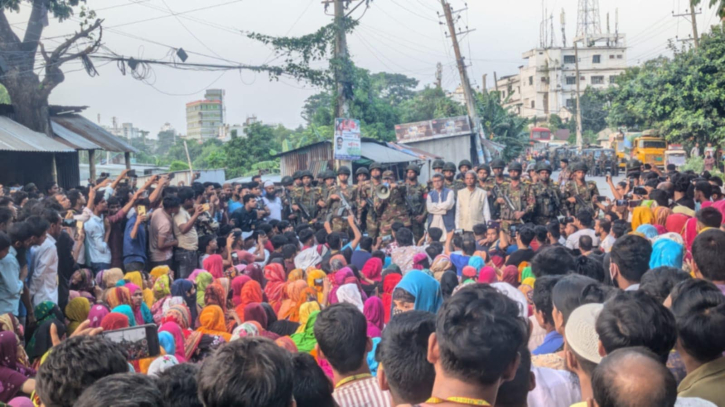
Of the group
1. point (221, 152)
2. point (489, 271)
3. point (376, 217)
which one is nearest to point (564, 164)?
point (376, 217)

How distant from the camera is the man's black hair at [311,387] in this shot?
9.18ft

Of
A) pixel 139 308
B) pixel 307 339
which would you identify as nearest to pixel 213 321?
pixel 307 339

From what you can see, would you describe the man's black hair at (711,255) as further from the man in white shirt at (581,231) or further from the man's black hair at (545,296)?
the man in white shirt at (581,231)

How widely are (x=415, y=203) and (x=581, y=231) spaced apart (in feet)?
12.3

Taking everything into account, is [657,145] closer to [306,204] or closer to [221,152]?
[221,152]

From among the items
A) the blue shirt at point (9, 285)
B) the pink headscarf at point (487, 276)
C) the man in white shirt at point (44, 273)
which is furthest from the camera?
the man in white shirt at point (44, 273)

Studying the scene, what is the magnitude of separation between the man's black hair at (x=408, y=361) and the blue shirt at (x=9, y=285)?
3606 millimetres

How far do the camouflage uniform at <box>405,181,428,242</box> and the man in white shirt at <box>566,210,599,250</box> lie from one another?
2.94 metres

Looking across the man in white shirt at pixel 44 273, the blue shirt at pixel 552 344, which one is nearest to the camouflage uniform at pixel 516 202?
the blue shirt at pixel 552 344

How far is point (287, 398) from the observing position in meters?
2.27

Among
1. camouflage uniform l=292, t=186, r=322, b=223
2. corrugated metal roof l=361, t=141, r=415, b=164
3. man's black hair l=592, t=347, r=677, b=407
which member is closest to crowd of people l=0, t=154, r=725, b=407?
man's black hair l=592, t=347, r=677, b=407

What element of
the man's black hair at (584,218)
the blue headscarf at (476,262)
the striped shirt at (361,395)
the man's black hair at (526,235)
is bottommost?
the striped shirt at (361,395)

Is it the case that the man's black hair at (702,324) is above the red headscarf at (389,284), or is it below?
above

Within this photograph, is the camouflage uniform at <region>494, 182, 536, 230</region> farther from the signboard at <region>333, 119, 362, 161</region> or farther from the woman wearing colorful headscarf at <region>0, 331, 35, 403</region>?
the woman wearing colorful headscarf at <region>0, 331, 35, 403</region>
